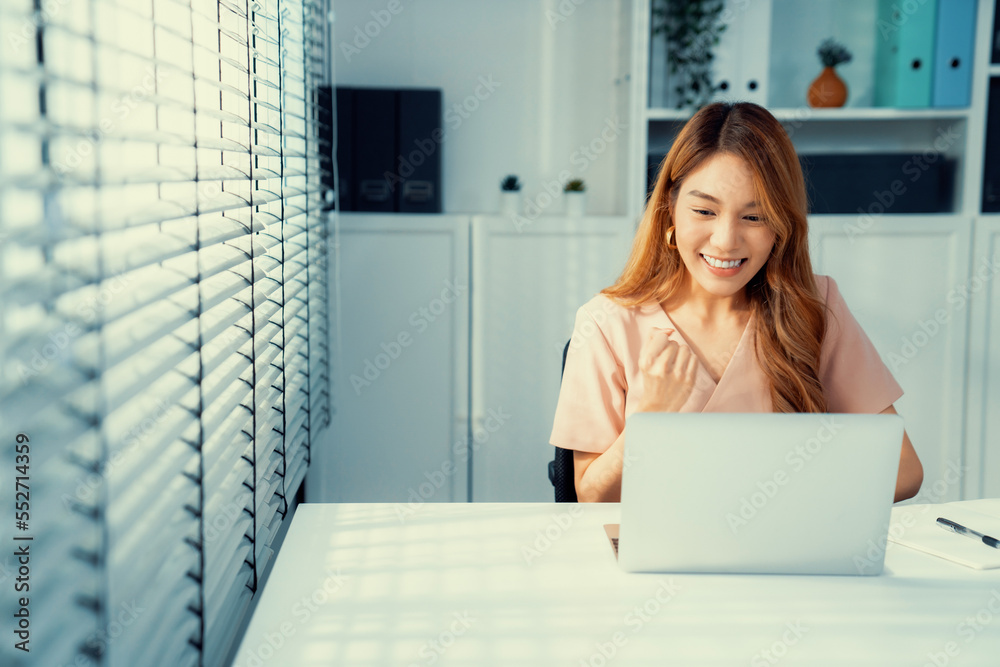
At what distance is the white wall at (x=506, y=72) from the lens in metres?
2.67

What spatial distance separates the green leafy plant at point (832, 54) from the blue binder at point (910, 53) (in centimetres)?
15

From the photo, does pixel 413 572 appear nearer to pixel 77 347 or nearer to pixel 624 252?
pixel 77 347

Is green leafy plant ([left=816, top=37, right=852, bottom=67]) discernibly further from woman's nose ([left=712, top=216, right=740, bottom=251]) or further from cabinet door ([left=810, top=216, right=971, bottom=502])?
woman's nose ([left=712, top=216, right=740, bottom=251])

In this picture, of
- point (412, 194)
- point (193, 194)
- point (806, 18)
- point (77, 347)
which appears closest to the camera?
point (77, 347)

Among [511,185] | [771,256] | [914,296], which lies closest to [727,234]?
[771,256]

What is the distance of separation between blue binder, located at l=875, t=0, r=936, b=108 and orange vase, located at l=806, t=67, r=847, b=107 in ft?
0.52

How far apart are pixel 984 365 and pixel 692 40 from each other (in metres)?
1.41

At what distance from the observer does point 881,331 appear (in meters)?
2.58

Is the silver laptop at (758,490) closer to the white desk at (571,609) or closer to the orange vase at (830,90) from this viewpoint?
the white desk at (571,609)

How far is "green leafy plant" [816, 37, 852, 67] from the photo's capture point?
2.51 m

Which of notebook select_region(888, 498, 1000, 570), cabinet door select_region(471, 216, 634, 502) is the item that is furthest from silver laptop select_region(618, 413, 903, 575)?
cabinet door select_region(471, 216, 634, 502)

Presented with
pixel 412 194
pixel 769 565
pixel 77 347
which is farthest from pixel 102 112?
pixel 412 194

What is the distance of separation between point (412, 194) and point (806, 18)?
4.79 ft

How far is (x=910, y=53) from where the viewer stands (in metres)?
2.48
